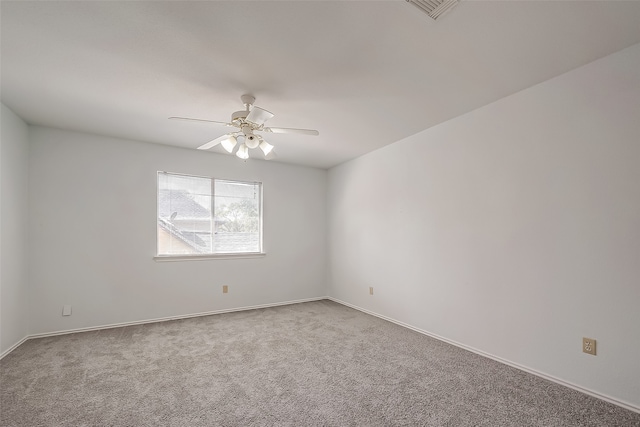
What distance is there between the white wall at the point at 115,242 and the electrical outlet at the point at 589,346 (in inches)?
149

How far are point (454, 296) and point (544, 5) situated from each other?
2.51 meters

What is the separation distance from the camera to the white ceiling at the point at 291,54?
1.65m

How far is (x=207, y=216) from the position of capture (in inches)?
173

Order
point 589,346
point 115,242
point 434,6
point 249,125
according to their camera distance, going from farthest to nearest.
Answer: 1. point 115,242
2. point 249,125
3. point 589,346
4. point 434,6

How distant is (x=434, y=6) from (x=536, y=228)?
75.7 inches

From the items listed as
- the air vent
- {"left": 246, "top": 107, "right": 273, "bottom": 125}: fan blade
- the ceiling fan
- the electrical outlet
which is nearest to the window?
the ceiling fan

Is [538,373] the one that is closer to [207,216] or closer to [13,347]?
[207,216]

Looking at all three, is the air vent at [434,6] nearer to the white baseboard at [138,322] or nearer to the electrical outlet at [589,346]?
the electrical outlet at [589,346]

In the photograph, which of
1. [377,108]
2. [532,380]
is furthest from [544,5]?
[532,380]

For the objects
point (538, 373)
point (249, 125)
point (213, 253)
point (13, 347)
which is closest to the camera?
point (538, 373)

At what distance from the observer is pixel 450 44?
6.34 feet

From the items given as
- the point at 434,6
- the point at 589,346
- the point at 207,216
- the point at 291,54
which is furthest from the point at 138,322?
the point at 589,346

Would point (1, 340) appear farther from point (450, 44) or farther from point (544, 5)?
point (544, 5)

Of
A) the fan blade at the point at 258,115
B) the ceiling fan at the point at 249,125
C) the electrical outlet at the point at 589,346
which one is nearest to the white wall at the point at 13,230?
the ceiling fan at the point at 249,125
